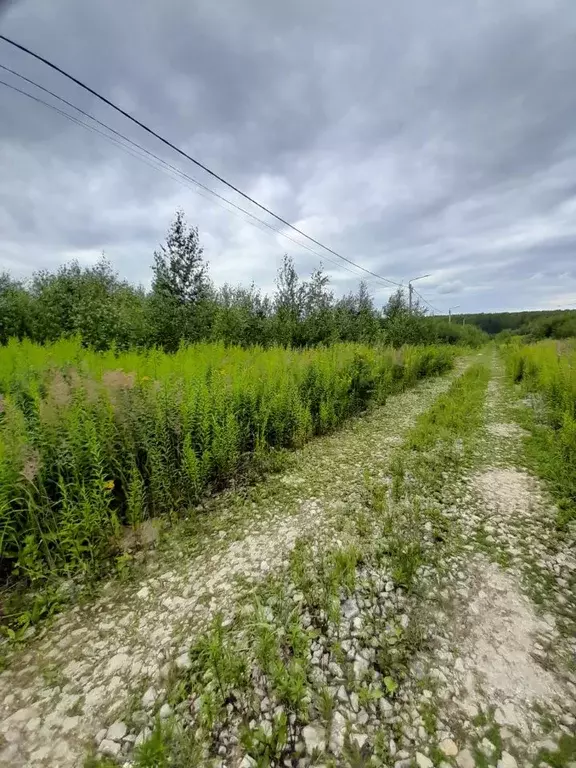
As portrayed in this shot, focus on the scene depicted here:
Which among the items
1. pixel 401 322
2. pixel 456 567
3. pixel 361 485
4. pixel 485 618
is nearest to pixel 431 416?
pixel 361 485

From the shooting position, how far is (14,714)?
1788 mm

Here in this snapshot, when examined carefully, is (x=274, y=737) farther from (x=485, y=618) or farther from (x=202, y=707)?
(x=485, y=618)

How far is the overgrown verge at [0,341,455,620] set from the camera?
2729 millimetres

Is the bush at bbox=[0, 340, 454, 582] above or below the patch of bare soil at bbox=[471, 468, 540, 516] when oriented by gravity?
above

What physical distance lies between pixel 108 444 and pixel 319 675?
8.90ft

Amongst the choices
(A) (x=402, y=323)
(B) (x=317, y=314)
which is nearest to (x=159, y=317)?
(B) (x=317, y=314)

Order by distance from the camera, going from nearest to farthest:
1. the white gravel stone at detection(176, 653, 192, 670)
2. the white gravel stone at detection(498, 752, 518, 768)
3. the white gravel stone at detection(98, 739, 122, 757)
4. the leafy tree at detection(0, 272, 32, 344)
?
the white gravel stone at detection(498, 752, 518, 768) → the white gravel stone at detection(98, 739, 122, 757) → the white gravel stone at detection(176, 653, 192, 670) → the leafy tree at detection(0, 272, 32, 344)

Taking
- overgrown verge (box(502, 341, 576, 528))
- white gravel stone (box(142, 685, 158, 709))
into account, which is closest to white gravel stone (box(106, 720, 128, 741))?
white gravel stone (box(142, 685, 158, 709))

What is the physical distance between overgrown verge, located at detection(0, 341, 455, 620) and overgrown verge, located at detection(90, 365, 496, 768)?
4.88 ft

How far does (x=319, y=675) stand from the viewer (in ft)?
6.52

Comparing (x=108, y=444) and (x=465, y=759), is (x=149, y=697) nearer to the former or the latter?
(x=465, y=759)

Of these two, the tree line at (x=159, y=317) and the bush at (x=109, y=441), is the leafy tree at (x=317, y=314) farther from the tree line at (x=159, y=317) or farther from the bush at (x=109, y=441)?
the bush at (x=109, y=441)

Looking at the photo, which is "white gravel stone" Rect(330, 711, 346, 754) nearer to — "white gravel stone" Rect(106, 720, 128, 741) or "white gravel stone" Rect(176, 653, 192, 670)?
"white gravel stone" Rect(176, 653, 192, 670)

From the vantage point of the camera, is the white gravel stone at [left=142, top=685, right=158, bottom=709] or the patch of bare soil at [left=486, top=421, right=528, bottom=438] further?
the patch of bare soil at [left=486, top=421, right=528, bottom=438]
